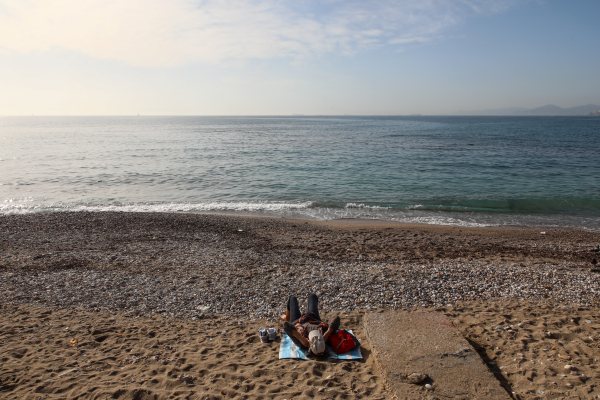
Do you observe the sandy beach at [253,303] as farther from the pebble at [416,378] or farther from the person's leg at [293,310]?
the person's leg at [293,310]

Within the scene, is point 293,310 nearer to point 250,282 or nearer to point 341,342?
point 341,342

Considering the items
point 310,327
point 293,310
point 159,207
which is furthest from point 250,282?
point 159,207

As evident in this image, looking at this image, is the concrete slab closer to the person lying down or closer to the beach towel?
the beach towel

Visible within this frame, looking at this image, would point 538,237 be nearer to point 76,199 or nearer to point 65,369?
point 65,369

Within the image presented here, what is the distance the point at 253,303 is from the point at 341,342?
2570 millimetres

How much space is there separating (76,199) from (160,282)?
17014 millimetres

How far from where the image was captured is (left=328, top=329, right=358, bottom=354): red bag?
5.75m

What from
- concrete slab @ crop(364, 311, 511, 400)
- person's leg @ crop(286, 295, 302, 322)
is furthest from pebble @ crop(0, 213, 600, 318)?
concrete slab @ crop(364, 311, 511, 400)

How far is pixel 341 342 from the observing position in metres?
5.79

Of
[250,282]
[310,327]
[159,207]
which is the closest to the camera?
[310,327]

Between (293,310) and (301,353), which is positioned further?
(293,310)

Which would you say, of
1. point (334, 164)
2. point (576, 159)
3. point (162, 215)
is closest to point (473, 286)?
point (162, 215)

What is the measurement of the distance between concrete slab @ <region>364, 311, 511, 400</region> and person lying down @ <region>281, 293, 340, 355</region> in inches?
30.8

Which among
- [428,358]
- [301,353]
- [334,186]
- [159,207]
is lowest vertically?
[301,353]
